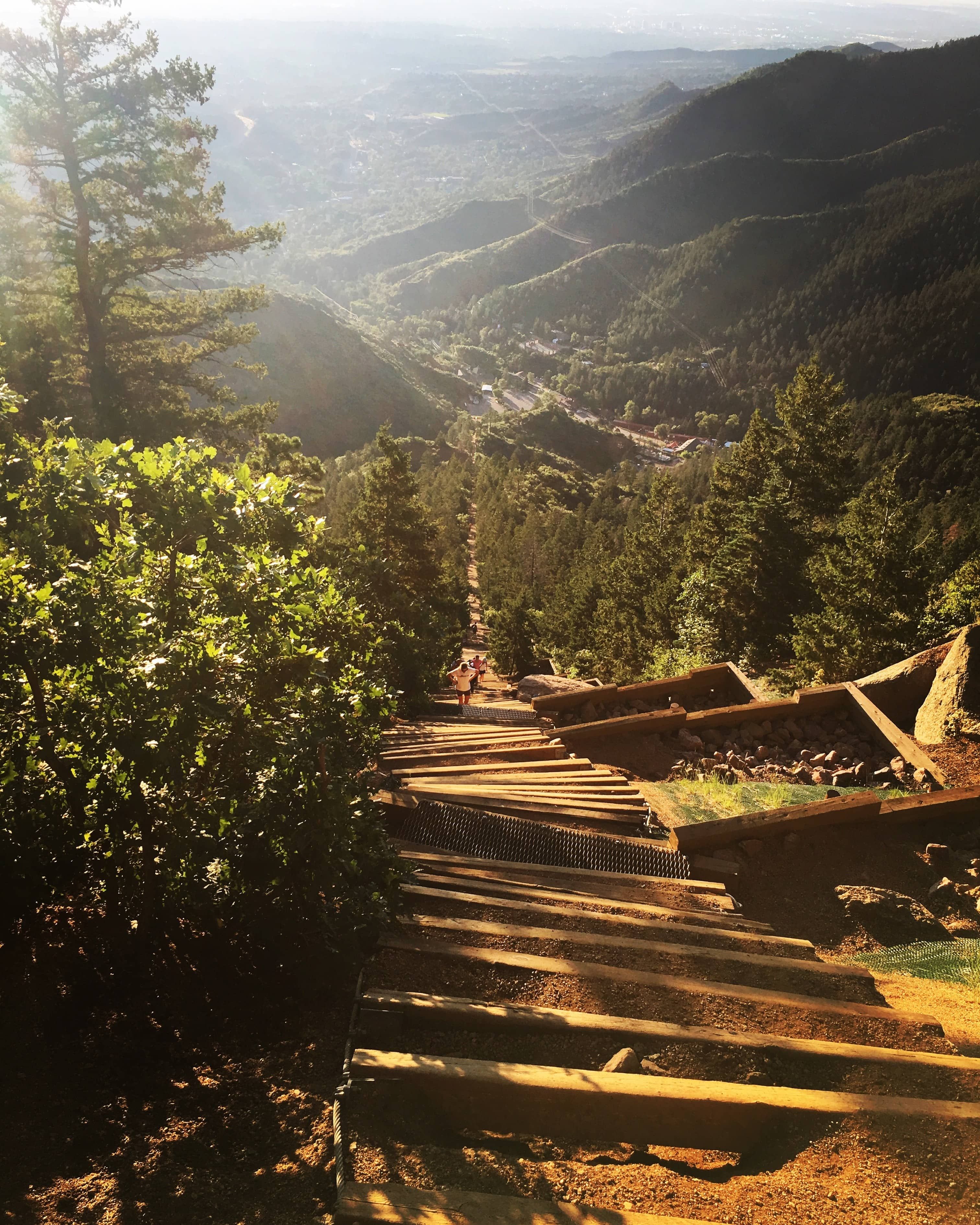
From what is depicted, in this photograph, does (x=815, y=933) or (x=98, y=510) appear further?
(x=815, y=933)

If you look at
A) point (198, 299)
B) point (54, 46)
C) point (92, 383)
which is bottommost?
point (92, 383)

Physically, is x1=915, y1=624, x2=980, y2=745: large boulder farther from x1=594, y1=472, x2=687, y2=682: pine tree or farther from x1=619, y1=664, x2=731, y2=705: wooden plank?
x1=594, y1=472, x2=687, y2=682: pine tree

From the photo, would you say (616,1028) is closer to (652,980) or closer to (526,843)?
(652,980)

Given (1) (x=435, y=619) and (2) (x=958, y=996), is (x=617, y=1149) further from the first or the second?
(1) (x=435, y=619)

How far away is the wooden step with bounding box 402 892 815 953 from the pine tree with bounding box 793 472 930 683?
7.50m

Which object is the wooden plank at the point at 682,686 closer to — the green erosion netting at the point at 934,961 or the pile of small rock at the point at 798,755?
the pile of small rock at the point at 798,755

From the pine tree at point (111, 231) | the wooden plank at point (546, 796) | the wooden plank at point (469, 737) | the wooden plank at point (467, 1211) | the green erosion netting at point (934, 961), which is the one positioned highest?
the pine tree at point (111, 231)

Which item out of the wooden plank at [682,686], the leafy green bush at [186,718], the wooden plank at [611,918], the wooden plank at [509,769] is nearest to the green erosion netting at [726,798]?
the wooden plank at [509,769]

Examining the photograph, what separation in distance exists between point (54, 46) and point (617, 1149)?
18431 mm

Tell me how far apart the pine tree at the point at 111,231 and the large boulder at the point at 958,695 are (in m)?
14.5

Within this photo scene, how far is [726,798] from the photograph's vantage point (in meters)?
7.36

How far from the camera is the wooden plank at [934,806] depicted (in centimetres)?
649

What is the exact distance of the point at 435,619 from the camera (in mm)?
17891

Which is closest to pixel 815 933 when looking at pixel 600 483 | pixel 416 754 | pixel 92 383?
pixel 416 754
